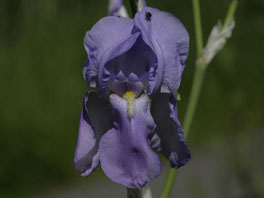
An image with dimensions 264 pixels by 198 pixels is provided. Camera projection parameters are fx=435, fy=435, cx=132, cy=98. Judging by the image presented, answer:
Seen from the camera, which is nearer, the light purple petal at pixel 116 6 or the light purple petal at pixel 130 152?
the light purple petal at pixel 130 152

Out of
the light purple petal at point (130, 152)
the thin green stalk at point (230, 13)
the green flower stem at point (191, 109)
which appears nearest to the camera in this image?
the light purple petal at point (130, 152)

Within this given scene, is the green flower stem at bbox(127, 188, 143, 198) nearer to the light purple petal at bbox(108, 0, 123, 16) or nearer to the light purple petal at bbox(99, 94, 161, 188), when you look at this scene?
the light purple petal at bbox(99, 94, 161, 188)

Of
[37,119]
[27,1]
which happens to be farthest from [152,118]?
[27,1]

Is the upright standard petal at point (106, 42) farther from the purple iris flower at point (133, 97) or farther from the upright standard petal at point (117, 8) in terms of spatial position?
the upright standard petal at point (117, 8)

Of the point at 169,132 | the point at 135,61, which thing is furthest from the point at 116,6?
the point at 169,132

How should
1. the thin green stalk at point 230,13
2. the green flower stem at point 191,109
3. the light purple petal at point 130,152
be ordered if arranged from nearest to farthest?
the light purple petal at point 130,152 → the green flower stem at point 191,109 → the thin green stalk at point 230,13

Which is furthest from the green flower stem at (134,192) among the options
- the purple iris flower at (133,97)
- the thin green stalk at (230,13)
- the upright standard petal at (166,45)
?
the thin green stalk at (230,13)

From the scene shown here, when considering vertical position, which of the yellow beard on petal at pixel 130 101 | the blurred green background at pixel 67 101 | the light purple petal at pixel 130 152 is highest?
the yellow beard on petal at pixel 130 101

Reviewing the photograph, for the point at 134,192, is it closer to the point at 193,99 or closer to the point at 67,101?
the point at 193,99
